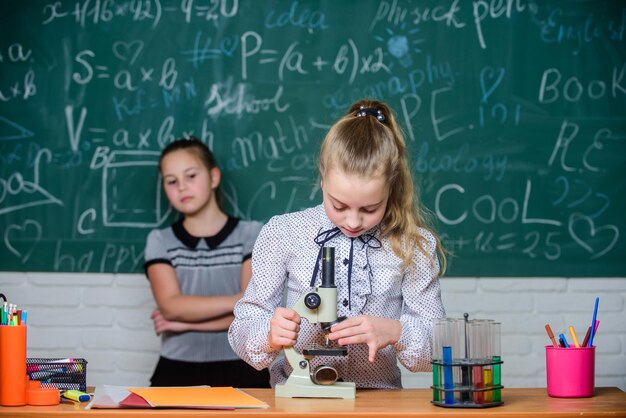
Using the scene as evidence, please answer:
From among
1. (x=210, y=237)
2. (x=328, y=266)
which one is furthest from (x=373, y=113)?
(x=210, y=237)

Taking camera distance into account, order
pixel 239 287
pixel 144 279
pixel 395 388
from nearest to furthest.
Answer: pixel 395 388 < pixel 239 287 < pixel 144 279

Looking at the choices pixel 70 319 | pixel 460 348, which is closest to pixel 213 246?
pixel 70 319

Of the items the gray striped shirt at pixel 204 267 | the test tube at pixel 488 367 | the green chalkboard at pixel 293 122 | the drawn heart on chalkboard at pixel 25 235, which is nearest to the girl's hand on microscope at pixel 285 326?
the test tube at pixel 488 367

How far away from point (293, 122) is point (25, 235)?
1.21 meters

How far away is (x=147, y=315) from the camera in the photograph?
3893mm

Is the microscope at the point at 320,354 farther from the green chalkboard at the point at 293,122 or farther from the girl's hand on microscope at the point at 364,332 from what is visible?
the green chalkboard at the point at 293,122

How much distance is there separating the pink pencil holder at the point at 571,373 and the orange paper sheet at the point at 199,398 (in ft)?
2.25

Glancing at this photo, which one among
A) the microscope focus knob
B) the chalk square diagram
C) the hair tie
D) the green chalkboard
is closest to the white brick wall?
the green chalkboard

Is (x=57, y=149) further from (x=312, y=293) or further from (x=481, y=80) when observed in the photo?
(x=312, y=293)

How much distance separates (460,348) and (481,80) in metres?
2.08

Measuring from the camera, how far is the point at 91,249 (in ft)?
12.7

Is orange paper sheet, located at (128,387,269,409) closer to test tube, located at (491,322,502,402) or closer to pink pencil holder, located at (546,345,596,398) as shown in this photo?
test tube, located at (491,322,502,402)

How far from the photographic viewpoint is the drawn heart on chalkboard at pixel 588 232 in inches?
152

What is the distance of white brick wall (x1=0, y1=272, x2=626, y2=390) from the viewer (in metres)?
3.86
